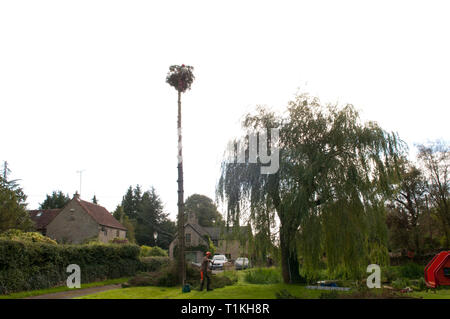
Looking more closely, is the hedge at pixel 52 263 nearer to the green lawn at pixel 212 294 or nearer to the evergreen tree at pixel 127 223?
the green lawn at pixel 212 294

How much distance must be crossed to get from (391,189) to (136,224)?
63.6m

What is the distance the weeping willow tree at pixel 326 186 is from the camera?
14305 millimetres

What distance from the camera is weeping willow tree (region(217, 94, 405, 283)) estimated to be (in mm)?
14305

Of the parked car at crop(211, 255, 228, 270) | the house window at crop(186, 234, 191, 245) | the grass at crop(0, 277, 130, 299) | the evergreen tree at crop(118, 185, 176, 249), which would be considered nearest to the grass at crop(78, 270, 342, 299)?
the grass at crop(0, 277, 130, 299)

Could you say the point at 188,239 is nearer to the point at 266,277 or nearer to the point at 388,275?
the point at 266,277

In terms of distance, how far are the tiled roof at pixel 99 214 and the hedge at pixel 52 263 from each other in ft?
48.5

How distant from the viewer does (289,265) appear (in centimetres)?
1769

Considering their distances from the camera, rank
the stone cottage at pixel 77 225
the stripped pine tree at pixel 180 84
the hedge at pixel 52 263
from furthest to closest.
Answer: the stone cottage at pixel 77 225 < the stripped pine tree at pixel 180 84 < the hedge at pixel 52 263

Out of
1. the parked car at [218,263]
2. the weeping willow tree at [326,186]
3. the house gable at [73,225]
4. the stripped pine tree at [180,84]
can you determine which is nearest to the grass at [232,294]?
the weeping willow tree at [326,186]

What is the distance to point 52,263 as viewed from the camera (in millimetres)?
20047

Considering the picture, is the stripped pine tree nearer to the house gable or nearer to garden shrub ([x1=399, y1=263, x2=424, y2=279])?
garden shrub ([x1=399, y1=263, x2=424, y2=279])

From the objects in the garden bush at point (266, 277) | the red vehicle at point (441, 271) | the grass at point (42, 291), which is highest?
the red vehicle at point (441, 271)

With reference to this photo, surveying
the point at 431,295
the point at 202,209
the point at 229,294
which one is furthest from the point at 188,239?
the point at 431,295
